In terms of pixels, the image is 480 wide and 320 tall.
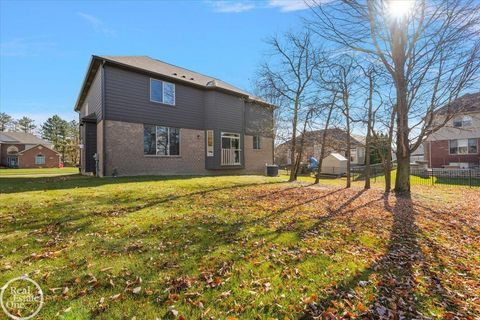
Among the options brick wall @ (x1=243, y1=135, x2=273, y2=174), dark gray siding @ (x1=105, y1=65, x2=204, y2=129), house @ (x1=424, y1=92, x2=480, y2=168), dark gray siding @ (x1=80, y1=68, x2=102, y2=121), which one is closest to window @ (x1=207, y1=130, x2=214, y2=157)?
dark gray siding @ (x1=105, y1=65, x2=204, y2=129)

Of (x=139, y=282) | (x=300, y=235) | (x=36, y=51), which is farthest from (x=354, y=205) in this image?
(x=36, y=51)

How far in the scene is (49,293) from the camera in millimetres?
2840

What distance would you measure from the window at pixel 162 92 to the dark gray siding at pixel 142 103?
233 mm

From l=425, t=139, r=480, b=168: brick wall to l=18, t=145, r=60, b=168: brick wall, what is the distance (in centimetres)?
6157

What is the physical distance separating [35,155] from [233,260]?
57.3m

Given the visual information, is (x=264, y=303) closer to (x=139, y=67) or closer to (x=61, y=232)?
(x=61, y=232)

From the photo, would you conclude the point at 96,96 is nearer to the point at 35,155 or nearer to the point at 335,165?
the point at 335,165

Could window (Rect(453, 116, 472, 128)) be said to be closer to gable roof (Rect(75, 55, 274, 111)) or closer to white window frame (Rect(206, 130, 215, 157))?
gable roof (Rect(75, 55, 274, 111))

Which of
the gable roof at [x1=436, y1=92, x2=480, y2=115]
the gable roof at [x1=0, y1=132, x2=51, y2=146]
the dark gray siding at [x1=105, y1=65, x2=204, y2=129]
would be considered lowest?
the gable roof at [x1=436, y1=92, x2=480, y2=115]

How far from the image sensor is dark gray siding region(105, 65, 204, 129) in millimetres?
12719

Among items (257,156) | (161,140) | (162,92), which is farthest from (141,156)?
(257,156)

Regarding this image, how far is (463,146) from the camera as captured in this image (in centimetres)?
2648

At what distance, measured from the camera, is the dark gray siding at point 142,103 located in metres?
12.7

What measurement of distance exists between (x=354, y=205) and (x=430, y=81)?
604 cm
